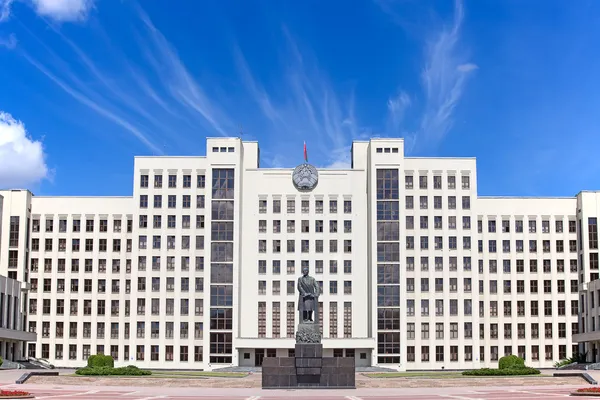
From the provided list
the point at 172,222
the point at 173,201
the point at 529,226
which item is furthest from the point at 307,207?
the point at 529,226

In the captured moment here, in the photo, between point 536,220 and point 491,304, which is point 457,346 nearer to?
point 491,304

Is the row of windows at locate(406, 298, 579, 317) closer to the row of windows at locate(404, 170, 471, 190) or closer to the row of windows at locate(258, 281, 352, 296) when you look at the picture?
the row of windows at locate(258, 281, 352, 296)

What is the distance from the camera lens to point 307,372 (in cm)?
5269

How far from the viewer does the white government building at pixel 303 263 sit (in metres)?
94.1

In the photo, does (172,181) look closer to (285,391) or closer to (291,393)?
(285,391)

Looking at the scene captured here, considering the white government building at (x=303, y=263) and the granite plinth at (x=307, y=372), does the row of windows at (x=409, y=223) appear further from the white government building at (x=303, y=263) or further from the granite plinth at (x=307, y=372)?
the granite plinth at (x=307, y=372)

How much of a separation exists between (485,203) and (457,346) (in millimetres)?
18417

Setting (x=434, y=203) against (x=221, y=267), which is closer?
(x=221, y=267)

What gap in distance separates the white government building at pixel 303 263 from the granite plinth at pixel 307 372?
3949 centimetres

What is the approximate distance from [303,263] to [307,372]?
43.9 meters

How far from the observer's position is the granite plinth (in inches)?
2071

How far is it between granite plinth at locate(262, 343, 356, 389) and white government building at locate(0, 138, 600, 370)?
130 feet

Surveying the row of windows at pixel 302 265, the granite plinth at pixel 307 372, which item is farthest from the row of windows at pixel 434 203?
the granite plinth at pixel 307 372

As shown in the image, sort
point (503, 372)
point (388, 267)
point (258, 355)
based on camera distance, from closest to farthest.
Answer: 1. point (503, 372)
2. point (258, 355)
3. point (388, 267)
